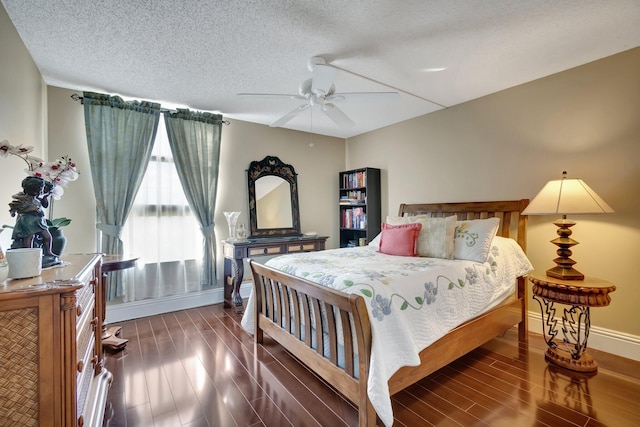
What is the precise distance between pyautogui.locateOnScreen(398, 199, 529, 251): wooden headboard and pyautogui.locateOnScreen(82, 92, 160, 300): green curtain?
3522 millimetres

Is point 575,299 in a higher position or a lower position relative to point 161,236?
lower

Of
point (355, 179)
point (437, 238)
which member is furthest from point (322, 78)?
point (355, 179)

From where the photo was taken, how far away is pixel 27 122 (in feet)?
7.67

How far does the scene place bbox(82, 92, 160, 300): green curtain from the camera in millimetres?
3133

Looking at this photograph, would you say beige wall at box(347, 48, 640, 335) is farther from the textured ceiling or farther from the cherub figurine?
the cherub figurine

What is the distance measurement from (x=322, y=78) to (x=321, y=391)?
7.28ft

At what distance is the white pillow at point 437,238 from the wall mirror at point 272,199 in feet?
7.03

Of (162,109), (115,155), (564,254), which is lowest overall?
(564,254)

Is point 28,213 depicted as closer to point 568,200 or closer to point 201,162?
point 201,162

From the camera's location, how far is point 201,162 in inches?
149

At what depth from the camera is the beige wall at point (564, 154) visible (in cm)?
241

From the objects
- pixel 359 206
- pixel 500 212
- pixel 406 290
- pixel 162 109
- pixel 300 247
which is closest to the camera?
pixel 406 290

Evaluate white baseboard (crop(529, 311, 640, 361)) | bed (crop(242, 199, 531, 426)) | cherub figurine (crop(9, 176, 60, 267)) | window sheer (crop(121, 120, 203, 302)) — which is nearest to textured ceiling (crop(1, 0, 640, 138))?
window sheer (crop(121, 120, 203, 302))

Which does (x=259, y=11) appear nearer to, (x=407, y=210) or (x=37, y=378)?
(x=37, y=378)
